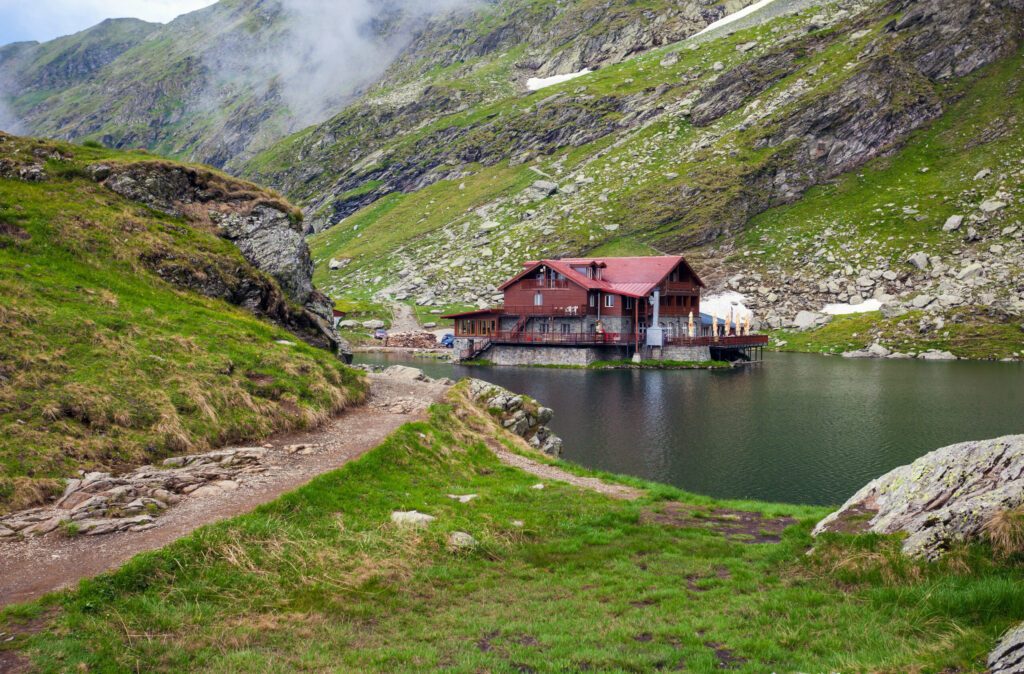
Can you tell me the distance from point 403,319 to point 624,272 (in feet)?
158

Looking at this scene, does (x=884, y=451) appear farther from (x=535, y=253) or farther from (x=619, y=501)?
(x=535, y=253)

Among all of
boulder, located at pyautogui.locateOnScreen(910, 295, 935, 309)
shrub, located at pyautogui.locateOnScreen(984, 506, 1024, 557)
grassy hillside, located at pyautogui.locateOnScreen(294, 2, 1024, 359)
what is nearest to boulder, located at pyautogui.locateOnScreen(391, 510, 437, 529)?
shrub, located at pyautogui.locateOnScreen(984, 506, 1024, 557)

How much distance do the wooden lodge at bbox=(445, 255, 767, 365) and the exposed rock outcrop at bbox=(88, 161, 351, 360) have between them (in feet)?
171

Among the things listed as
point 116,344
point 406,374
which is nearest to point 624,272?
point 406,374

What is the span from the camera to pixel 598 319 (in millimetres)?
92062

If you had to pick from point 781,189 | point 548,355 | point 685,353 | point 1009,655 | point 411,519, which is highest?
point 781,189

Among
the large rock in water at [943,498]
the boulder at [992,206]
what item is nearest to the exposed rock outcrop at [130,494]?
the large rock in water at [943,498]

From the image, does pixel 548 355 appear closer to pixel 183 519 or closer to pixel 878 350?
pixel 878 350

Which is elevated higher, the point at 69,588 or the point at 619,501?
the point at 69,588

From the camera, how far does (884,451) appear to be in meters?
36.3

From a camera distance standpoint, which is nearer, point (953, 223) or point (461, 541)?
point (461, 541)

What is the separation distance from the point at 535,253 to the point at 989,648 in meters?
125

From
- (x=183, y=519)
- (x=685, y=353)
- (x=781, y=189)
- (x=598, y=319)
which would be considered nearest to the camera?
(x=183, y=519)

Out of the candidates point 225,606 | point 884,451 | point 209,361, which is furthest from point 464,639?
point 884,451
